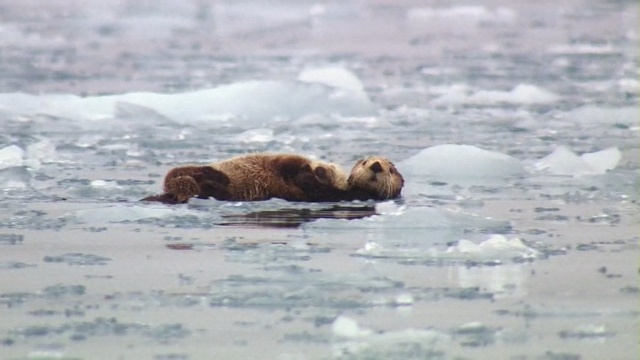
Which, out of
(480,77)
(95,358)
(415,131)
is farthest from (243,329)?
(480,77)

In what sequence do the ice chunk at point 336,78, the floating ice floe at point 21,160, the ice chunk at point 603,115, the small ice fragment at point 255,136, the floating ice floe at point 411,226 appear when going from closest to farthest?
1. the floating ice floe at point 411,226
2. the floating ice floe at point 21,160
3. the small ice fragment at point 255,136
4. the ice chunk at point 603,115
5. the ice chunk at point 336,78

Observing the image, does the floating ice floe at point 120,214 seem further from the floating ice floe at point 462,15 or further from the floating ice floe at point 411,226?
the floating ice floe at point 462,15

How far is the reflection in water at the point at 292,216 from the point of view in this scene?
22.9ft

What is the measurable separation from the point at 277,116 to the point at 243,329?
710 cm

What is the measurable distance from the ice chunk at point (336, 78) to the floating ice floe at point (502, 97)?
0.74m

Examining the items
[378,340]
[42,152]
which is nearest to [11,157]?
[42,152]

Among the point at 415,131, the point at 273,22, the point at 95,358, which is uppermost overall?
the point at 273,22

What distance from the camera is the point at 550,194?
7.92 meters

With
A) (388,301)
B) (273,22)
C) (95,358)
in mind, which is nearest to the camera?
(95,358)

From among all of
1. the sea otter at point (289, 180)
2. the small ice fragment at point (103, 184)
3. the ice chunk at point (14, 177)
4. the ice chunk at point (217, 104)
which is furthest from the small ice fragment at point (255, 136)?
the sea otter at point (289, 180)

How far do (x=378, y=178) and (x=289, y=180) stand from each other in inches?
18.8

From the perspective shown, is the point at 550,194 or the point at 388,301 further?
the point at 550,194

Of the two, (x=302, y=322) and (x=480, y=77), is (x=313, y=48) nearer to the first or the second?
(x=480, y=77)

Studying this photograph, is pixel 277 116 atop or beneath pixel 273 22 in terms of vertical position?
beneath
